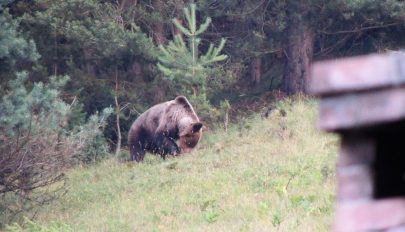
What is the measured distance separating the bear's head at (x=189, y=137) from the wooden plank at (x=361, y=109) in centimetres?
1854

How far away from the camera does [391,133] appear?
1.82 metres

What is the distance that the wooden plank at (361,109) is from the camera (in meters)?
1.73

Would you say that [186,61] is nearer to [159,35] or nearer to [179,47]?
[179,47]

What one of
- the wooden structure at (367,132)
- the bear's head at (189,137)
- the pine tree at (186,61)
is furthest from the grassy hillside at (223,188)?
the wooden structure at (367,132)

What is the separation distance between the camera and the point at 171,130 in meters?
20.7

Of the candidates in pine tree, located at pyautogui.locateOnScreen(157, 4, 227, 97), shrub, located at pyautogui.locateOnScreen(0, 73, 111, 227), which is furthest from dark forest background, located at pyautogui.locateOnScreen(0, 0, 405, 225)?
shrub, located at pyautogui.locateOnScreen(0, 73, 111, 227)

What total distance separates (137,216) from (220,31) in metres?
15.3

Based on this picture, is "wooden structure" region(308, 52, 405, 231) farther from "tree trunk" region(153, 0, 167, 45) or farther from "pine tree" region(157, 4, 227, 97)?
"tree trunk" region(153, 0, 167, 45)

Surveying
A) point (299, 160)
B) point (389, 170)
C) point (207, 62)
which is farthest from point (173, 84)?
point (389, 170)

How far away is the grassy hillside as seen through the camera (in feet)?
37.4

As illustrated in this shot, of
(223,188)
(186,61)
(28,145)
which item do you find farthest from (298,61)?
(28,145)

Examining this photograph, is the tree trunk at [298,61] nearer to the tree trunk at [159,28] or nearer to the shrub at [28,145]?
the tree trunk at [159,28]

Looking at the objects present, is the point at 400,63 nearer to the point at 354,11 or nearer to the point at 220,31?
the point at 354,11

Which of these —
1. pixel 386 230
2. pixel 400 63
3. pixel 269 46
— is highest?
pixel 400 63
